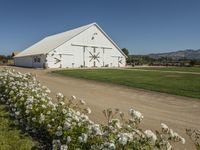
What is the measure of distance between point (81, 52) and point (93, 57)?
263 cm

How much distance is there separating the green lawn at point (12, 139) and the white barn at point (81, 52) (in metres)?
35.6

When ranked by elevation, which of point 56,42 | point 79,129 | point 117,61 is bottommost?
point 79,129

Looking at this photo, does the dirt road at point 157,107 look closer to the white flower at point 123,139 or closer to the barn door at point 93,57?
the white flower at point 123,139

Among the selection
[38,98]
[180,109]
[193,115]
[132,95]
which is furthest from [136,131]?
[132,95]

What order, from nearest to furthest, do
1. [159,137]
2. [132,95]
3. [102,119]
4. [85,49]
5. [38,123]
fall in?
[159,137], [38,123], [102,119], [132,95], [85,49]

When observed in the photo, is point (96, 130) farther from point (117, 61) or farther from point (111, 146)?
point (117, 61)

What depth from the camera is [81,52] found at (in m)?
47.2

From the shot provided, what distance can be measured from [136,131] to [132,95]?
9.70m

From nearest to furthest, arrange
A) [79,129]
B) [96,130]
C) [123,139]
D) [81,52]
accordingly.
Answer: [123,139] → [96,130] → [79,129] → [81,52]

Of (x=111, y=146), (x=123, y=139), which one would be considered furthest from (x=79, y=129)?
(x=123, y=139)

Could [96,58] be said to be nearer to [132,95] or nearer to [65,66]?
[65,66]

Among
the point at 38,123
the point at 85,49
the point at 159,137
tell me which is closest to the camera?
the point at 159,137

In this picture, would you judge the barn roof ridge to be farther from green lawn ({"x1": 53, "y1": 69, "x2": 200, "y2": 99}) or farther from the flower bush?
the flower bush

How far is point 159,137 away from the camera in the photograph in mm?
3928
